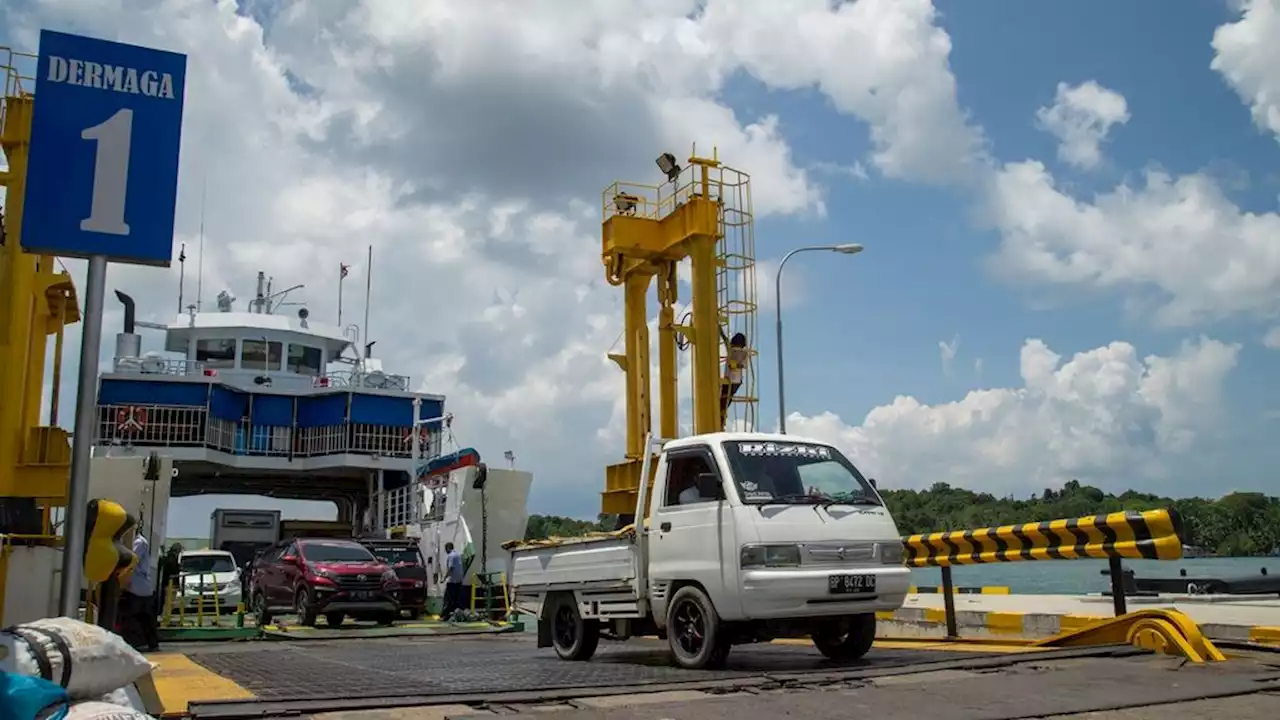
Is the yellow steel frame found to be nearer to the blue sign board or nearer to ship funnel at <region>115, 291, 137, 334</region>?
the blue sign board

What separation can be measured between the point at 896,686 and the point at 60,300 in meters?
11.3

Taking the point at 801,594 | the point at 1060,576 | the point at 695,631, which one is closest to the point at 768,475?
the point at 801,594

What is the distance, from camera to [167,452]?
90.9ft

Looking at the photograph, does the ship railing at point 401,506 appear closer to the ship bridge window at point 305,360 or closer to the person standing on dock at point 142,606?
the ship bridge window at point 305,360

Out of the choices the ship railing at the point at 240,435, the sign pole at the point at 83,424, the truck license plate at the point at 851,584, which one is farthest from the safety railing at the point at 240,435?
the sign pole at the point at 83,424

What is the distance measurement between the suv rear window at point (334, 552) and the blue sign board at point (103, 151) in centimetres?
1573

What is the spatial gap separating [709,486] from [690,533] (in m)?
0.44

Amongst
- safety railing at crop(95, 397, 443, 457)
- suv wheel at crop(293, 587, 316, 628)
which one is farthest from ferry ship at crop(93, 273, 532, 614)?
suv wheel at crop(293, 587, 316, 628)

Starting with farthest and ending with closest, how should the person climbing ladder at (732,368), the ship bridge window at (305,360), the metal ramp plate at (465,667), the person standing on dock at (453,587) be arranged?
1. the ship bridge window at (305,360)
2. the person standing on dock at (453,587)
3. the person climbing ladder at (732,368)
4. the metal ramp plate at (465,667)

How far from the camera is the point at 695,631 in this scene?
29.7ft

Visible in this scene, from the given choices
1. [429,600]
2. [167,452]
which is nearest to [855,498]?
[429,600]

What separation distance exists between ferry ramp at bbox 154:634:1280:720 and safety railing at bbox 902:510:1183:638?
926 mm

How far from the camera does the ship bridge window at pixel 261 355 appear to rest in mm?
32375

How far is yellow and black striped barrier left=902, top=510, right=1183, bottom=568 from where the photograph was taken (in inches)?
348
